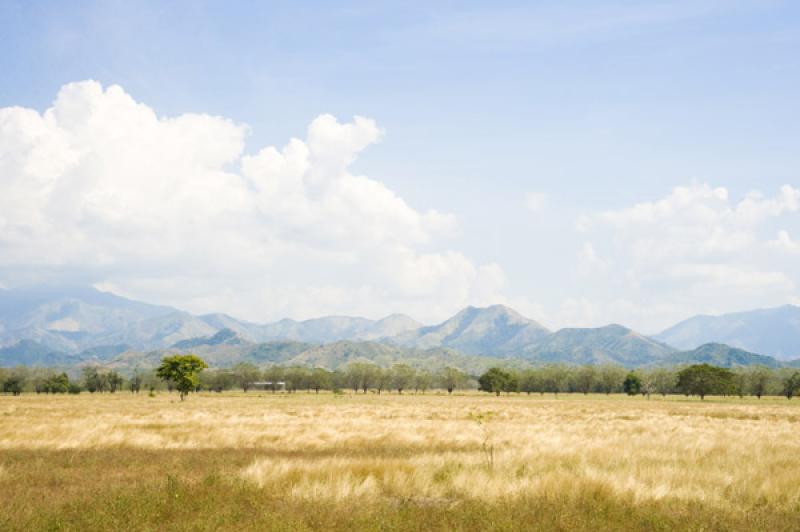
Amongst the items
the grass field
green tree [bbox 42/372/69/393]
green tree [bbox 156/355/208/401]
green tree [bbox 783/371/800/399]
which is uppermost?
the grass field

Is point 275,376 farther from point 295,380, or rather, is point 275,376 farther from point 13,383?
point 13,383

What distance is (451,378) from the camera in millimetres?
163500

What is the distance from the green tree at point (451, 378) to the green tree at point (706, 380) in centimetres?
6008

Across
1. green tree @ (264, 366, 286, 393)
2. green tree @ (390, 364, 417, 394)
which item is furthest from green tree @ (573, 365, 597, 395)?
green tree @ (264, 366, 286, 393)

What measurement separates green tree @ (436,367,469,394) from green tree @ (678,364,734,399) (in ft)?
197

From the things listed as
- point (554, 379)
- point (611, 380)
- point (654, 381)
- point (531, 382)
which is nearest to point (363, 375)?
point (531, 382)

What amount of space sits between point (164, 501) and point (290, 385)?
16764 centimetres

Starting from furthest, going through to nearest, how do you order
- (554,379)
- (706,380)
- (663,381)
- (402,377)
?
(402,377) → (554,379) → (663,381) → (706,380)

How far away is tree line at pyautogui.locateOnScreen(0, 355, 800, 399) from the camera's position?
126 m

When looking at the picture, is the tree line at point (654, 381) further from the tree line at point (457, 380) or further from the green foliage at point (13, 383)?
the green foliage at point (13, 383)

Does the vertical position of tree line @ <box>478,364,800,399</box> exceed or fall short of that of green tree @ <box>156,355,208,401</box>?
it falls short

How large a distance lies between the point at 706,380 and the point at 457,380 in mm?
69519

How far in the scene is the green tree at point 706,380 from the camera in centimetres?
12006

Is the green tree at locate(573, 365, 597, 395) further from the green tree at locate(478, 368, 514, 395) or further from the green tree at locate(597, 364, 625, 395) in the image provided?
the green tree at locate(478, 368, 514, 395)
